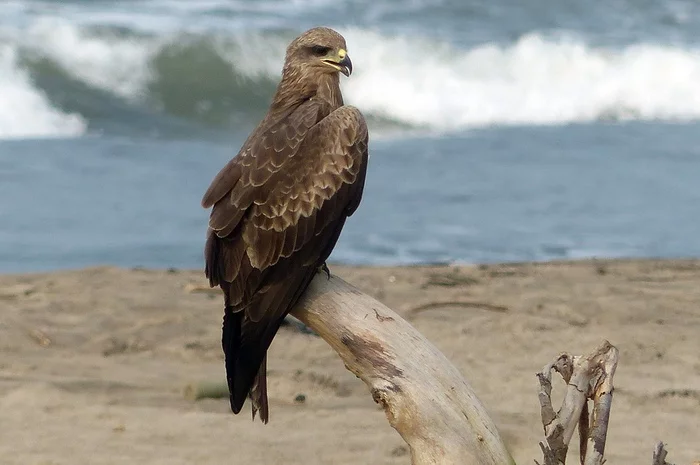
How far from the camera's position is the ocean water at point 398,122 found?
36.9ft

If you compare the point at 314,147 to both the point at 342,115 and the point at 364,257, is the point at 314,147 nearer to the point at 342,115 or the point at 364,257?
the point at 342,115

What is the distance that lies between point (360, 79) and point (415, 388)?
1467cm

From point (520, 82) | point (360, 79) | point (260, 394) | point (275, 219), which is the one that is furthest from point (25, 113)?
point (260, 394)

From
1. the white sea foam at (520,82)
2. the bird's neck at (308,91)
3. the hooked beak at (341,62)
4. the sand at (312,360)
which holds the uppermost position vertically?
the white sea foam at (520,82)

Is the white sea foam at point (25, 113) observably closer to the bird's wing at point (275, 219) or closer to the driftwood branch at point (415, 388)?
the bird's wing at point (275, 219)

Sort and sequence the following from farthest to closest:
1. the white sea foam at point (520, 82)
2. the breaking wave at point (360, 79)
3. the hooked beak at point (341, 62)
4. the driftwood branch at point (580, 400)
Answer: the white sea foam at point (520, 82) → the breaking wave at point (360, 79) → the hooked beak at point (341, 62) → the driftwood branch at point (580, 400)

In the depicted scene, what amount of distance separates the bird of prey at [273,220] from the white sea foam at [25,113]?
10.9m

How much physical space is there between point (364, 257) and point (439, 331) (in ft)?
9.60

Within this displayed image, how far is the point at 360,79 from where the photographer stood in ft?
60.8

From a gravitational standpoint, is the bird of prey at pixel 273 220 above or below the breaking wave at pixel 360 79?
below

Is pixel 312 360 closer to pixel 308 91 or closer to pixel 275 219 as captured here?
pixel 308 91

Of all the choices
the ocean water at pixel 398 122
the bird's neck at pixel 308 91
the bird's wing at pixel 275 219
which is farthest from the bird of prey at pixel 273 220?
the ocean water at pixel 398 122

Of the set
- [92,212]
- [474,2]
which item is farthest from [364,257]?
[474,2]

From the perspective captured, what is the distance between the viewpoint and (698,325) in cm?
786
